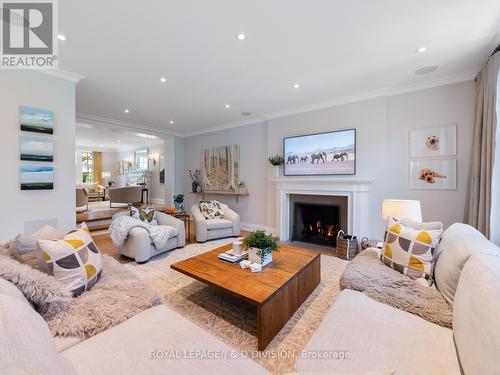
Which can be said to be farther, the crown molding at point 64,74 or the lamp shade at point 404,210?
the crown molding at point 64,74

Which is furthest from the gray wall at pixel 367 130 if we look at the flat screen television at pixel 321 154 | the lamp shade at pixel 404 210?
the lamp shade at pixel 404 210

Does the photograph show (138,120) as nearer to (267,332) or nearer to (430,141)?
(267,332)

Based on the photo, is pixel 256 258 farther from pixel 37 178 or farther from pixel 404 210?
pixel 37 178

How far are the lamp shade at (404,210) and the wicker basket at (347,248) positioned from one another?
3.28 ft

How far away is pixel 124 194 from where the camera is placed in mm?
7383

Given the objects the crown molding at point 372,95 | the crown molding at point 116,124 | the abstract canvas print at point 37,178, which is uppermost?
the crown molding at point 372,95

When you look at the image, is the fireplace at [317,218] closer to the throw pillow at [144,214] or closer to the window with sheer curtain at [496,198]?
the window with sheer curtain at [496,198]

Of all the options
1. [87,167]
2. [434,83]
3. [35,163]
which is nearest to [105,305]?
[35,163]

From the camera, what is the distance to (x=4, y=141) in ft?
8.30

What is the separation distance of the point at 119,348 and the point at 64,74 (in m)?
3.41

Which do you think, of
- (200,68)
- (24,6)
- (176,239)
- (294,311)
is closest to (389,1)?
(200,68)

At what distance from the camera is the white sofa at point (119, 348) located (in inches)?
24.5

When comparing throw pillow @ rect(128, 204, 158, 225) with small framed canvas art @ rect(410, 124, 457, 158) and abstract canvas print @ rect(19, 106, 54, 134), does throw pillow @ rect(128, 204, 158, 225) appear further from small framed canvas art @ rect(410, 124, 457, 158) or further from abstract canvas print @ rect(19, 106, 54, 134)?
small framed canvas art @ rect(410, 124, 457, 158)

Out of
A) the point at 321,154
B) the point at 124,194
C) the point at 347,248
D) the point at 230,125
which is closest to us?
the point at 347,248
